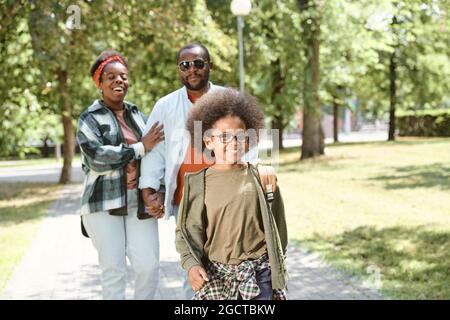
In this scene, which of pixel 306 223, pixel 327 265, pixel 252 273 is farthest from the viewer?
pixel 306 223

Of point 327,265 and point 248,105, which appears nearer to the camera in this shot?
point 248,105

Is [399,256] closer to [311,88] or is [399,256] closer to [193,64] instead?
[193,64]

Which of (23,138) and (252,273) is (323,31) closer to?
(23,138)

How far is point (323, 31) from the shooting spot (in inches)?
987

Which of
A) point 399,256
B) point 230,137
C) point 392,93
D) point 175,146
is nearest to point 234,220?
point 230,137

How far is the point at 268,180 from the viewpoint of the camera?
334 cm

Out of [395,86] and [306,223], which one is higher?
[395,86]

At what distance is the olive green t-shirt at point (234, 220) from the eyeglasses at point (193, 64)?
47.0 inches

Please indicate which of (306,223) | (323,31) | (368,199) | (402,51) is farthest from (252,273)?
(402,51)

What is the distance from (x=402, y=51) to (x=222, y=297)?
38930 mm

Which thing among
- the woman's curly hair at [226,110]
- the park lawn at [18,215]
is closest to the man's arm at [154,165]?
the woman's curly hair at [226,110]

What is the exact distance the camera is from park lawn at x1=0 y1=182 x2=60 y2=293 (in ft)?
29.4

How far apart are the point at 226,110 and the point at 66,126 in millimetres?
18116

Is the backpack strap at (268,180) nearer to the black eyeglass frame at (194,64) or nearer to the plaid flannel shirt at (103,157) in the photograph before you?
the black eyeglass frame at (194,64)
